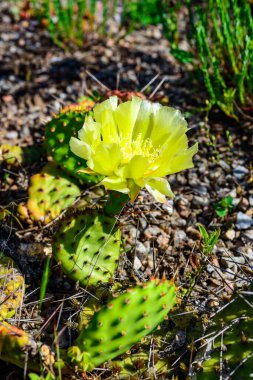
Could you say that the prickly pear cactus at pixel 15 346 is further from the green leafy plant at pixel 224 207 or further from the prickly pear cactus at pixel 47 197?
the green leafy plant at pixel 224 207

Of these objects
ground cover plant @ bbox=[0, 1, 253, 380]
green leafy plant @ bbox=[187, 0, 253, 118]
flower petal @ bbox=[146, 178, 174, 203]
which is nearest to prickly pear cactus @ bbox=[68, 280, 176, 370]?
ground cover plant @ bbox=[0, 1, 253, 380]

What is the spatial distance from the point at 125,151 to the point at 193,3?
74.8 inches

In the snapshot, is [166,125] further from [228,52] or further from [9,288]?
[228,52]

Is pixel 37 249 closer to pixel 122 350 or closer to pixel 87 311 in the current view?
pixel 87 311

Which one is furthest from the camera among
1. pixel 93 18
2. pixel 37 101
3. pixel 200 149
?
pixel 93 18

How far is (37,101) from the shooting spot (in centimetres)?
265

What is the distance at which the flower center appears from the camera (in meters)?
1.64

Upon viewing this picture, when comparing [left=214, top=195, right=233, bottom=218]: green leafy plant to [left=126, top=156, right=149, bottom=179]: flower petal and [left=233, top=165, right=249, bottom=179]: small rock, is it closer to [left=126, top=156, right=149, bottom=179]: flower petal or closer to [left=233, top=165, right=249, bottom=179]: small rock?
[left=233, top=165, right=249, bottom=179]: small rock

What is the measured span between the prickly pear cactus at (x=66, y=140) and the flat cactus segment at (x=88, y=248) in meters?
0.35

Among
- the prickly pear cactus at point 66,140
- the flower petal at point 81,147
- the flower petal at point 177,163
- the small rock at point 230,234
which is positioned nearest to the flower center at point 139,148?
the flower petal at point 177,163

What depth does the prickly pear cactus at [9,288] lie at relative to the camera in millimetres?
1572

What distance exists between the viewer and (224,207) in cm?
210

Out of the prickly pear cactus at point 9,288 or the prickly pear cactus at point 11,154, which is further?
the prickly pear cactus at point 11,154

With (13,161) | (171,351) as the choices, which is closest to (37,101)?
(13,161)
